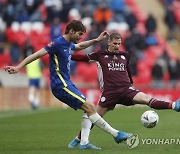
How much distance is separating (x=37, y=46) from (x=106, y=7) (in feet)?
12.8

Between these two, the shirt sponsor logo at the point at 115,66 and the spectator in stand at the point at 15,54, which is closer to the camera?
the shirt sponsor logo at the point at 115,66

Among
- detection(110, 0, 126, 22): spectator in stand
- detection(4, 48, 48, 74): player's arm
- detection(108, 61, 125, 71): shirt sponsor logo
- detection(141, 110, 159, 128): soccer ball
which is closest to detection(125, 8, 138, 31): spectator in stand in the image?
detection(110, 0, 126, 22): spectator in stand

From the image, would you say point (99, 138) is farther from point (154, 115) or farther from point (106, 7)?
point (106, 7)

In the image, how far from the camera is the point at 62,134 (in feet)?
47.1

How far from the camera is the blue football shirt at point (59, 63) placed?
441 inches

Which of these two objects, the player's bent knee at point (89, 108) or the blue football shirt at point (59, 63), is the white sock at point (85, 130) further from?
the blue football shirt at point (59, 63)

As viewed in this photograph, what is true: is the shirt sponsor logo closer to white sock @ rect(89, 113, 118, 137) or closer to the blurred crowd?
white sock @ rect(89, 113, 118, 137)

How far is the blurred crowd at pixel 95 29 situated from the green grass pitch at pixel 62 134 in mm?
7139

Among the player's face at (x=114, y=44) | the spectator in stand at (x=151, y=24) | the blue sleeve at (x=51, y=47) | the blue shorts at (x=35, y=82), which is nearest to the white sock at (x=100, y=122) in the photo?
the blue sleeve at (x=51, y=47)

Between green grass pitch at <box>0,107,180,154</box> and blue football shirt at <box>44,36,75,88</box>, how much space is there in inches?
44.3

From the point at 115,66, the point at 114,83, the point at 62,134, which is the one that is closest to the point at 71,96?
the point at 114,83

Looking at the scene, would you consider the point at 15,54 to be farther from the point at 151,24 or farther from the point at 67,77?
the point at 67,77

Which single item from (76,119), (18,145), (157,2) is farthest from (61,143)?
(157,2)

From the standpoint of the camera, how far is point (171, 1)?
105 feet
